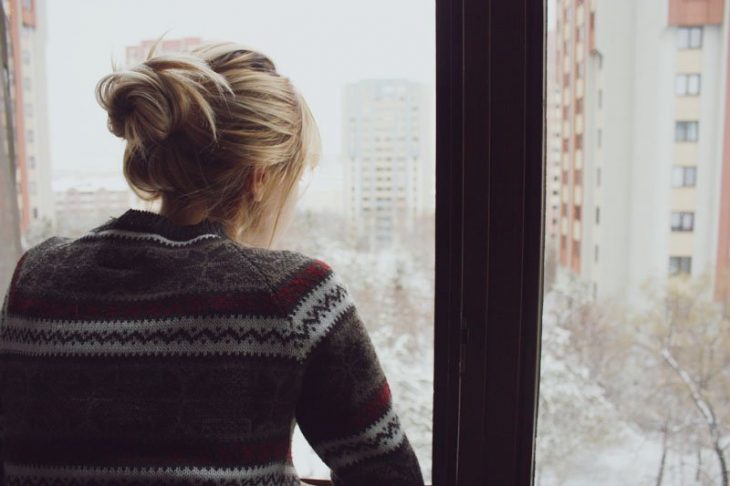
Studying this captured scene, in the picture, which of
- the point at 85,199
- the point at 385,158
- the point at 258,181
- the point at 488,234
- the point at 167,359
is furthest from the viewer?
the point at 85,199

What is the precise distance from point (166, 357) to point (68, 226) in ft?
1.89

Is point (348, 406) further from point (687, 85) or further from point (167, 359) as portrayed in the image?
point (687, 85)

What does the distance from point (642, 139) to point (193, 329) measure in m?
0.69

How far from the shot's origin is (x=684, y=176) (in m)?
1.01

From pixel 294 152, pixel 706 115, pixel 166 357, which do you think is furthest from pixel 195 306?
pixel 706 115

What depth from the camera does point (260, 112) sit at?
3.06 feet

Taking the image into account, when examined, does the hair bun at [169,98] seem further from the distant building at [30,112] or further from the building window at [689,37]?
the building window at [689,37]

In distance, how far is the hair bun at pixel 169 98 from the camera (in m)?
0.90

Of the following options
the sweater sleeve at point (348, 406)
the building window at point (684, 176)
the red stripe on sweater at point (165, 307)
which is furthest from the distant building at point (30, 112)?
Result: the building window at point (684, 176)

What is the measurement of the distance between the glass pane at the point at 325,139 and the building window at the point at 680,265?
14.4 inches

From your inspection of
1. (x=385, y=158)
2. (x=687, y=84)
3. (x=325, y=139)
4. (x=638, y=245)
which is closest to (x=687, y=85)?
(x=687, y=84)

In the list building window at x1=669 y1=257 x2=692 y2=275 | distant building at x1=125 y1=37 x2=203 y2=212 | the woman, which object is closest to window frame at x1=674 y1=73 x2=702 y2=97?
building window at x1=669 y1=257 x2=692 y2=275

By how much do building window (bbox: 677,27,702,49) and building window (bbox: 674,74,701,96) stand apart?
0.14 feet

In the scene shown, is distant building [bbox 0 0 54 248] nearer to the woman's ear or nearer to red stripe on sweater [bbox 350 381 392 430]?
the woman's ear
